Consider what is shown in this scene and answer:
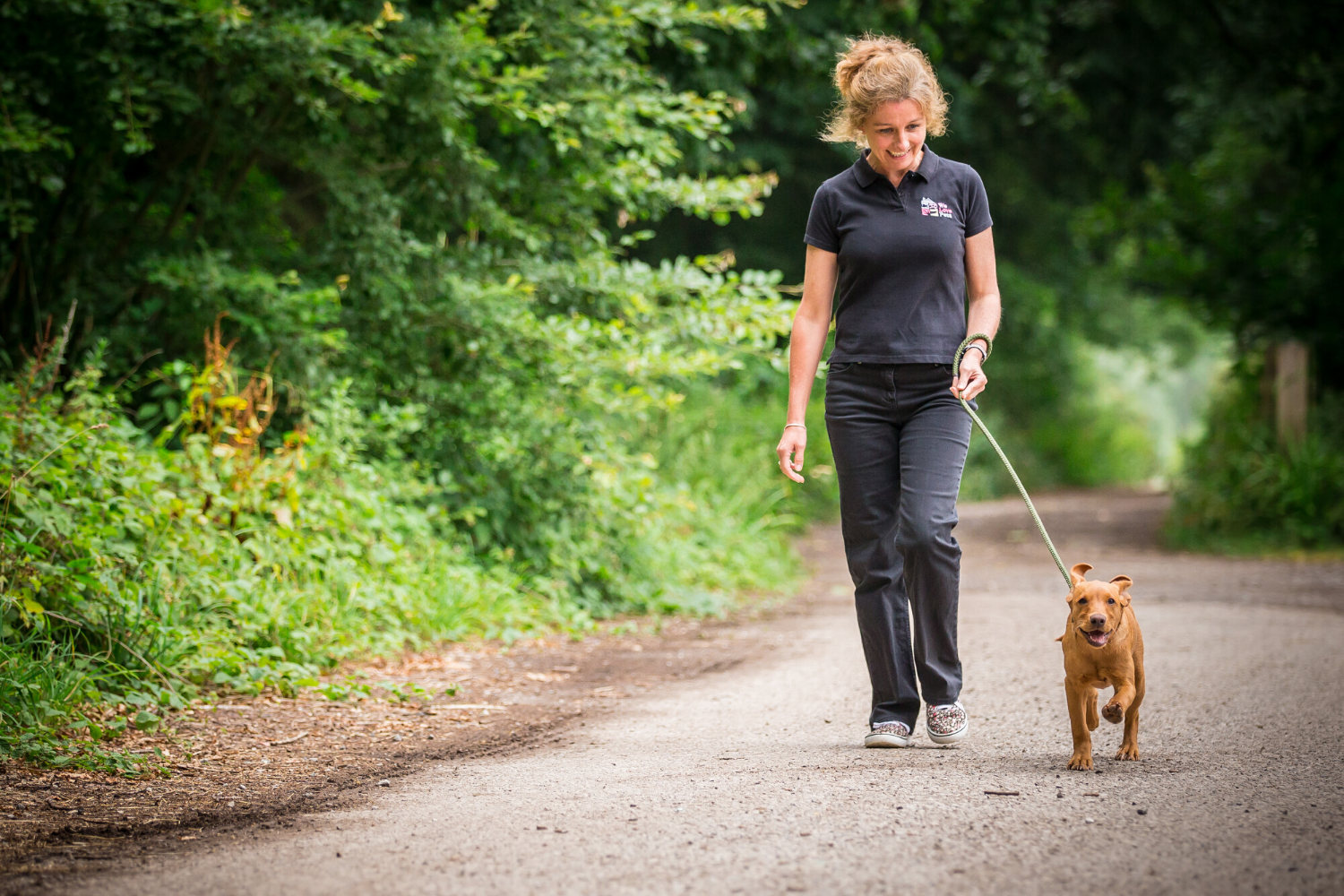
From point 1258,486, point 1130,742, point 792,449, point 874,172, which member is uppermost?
point 874,172

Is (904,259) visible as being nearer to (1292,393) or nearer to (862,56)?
(862,56)

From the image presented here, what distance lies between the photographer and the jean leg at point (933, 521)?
3.92m

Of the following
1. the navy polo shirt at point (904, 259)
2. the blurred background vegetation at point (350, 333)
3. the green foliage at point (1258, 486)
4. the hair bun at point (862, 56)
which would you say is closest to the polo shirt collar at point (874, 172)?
the navy polo shirt at point (904, 259)

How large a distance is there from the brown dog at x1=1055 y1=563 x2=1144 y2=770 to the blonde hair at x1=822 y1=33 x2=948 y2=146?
1602mm

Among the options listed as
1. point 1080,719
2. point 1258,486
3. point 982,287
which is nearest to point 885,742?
point 1080,719

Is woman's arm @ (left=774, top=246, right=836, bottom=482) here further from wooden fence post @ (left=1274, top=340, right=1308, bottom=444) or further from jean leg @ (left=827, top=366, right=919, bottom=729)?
wooden fence post @ (left=1274, top=340, right=1308, bottom=444)

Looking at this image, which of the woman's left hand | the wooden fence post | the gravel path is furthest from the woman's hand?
the wooden fence post

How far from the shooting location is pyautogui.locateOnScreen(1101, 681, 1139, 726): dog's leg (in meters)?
3.62

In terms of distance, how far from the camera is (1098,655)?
359 cm

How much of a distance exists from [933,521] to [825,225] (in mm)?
1085

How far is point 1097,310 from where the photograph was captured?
25047 mm

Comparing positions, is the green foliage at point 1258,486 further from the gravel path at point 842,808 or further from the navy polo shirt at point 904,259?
the navy polo shirt at point 904,259

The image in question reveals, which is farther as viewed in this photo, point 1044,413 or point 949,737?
point 1044,413

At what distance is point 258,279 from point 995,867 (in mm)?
5243
